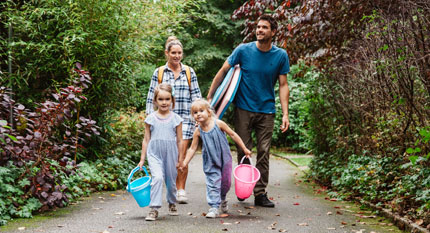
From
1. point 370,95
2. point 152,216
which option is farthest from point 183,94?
point 370,95

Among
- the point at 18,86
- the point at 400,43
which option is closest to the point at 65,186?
the point at 18,86

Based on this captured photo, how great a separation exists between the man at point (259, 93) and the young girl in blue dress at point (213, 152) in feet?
2.32

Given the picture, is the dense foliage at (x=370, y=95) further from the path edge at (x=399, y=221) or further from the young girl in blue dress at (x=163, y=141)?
the young girl in blue dress at (x=163, y=141)

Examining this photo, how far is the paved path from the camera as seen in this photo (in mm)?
5297

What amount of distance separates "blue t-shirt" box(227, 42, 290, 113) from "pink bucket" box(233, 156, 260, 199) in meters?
1.02

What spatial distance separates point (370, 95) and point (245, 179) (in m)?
3.07

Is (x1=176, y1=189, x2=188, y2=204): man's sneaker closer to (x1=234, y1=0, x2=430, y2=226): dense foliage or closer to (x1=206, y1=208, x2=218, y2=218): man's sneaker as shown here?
(x1=206, y1=208, x2=218, y2=218): man's sneaker

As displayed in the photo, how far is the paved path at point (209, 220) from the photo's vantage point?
5.30 metres

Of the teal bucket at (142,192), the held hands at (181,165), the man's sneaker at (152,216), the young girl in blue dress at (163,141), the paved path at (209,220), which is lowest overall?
the paved path at (209,220)

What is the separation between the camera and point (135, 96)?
10555 mm

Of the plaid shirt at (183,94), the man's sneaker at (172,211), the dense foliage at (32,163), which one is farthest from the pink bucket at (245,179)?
the dense foliage at (32,163)

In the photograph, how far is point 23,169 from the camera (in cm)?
609

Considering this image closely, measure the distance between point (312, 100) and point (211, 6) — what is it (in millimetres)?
11083

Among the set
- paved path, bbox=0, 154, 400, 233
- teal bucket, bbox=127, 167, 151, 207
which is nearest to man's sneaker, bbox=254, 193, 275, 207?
paved path, bbox=0, 154, 400, 233
